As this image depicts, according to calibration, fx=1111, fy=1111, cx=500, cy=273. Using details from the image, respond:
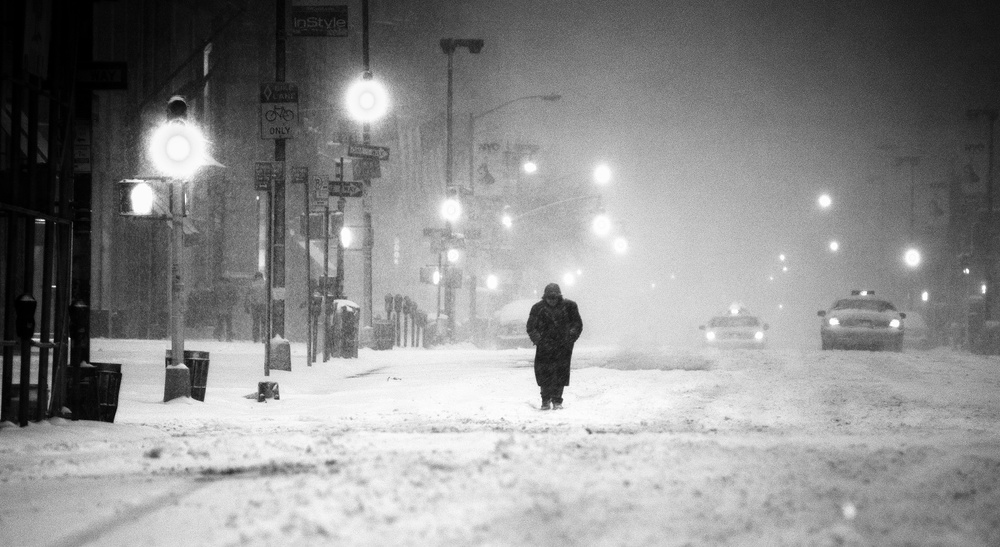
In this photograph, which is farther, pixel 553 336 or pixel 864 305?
pixel 864 305

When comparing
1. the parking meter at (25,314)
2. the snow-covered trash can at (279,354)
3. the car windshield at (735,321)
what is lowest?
the snow-covered trash can at (279,354)

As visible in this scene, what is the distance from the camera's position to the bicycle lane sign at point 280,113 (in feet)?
59.4

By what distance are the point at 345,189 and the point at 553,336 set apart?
9.78m

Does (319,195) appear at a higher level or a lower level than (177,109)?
lower

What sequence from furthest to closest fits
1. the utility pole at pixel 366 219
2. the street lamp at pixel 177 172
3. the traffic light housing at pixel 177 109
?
the utility pole at pixel 366 219 → the traffic light housing at pixel 177 109 → the street lamp at pixel 177 172

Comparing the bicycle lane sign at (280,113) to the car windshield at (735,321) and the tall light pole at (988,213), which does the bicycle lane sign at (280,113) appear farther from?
the tall light pole at (988,213)

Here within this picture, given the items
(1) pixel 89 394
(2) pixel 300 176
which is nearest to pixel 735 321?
(2) pixel 300 176

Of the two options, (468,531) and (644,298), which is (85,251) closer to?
(468,531)

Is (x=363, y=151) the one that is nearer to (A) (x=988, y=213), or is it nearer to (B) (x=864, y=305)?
(B) (x=864, y=305)

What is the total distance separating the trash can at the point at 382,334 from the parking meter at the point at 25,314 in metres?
22.1

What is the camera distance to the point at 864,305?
3222cm

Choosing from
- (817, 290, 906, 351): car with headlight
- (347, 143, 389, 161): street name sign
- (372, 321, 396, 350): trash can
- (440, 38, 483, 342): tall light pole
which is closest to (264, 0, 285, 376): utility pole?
(347, 143, 389, 161): street name sign

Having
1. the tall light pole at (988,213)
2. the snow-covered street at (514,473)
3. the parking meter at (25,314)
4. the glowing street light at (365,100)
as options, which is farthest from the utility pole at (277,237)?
the tall light pole at (988,213)

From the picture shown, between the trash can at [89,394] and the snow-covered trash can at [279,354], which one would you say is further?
the snow-covered trash can at [279,354]
